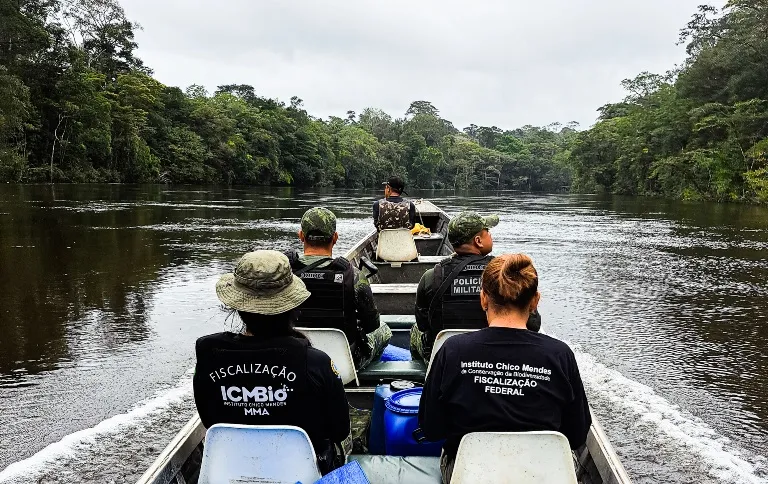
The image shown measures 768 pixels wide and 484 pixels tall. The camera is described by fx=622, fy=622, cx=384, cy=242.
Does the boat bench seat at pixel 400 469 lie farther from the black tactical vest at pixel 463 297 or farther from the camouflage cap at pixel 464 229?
the camouflage cap at pixel 464 229

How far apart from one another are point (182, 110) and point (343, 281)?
195 ft

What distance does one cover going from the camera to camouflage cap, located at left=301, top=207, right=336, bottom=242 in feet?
12.5

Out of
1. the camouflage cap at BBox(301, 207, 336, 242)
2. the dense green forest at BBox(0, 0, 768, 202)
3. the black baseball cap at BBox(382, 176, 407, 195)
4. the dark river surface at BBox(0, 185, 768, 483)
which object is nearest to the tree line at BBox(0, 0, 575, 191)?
the dense green forest at BBox(0, 0, 768, 202)

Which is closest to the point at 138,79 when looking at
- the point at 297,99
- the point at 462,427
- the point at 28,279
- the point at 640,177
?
the point at 297,99

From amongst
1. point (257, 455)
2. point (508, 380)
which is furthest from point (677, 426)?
point (257, 455)

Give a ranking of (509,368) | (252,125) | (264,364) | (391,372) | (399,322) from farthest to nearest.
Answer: (252,125), (399,322), (391,372), (264,364), (509,368)

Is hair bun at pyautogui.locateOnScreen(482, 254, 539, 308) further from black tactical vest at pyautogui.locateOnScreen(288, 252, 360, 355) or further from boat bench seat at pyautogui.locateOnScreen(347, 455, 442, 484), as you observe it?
black tactical vest at pyautogui.locateOnScreen(288, 252, 360, 355)

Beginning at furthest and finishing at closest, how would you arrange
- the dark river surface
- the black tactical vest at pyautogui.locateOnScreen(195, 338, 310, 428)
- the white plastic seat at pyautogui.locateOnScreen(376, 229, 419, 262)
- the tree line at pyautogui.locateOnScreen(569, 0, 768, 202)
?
the tree line at pyautogui.locateOnScreen(569, 0, 768, 202)
the white plastic seat at pyautogui.locateOnScreen(376, 229, 419, 262)
the dark river surface
the black tactical vest at pyautogui.locateOnScreen(195, 338, 310, 428)

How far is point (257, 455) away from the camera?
7.61 feet

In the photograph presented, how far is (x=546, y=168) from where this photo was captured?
107 metres

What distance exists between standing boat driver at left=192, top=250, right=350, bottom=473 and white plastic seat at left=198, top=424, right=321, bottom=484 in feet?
0.27

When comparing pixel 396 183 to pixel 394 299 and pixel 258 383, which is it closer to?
pixel 394 299

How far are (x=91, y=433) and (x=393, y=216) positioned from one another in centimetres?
506

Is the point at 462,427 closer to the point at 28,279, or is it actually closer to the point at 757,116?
the point at 28,279
